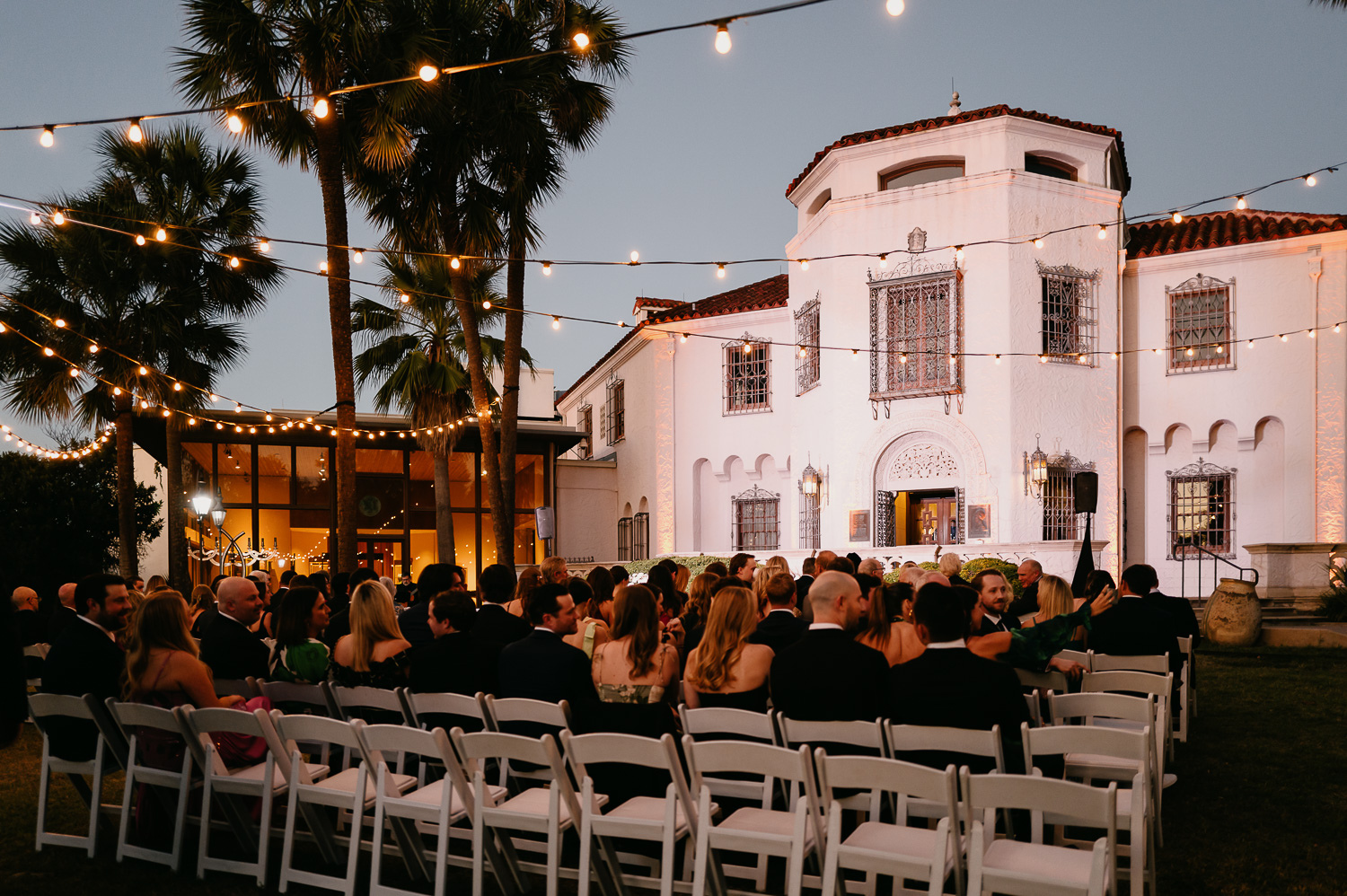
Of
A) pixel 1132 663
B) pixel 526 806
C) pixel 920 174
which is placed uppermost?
pixel 920 174

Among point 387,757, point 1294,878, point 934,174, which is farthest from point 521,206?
point 1294,878

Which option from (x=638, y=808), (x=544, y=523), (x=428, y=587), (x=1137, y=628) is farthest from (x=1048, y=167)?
(x=638, y=808)

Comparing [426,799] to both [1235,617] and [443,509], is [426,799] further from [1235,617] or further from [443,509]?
[443,509]

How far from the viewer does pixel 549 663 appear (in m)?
4.91

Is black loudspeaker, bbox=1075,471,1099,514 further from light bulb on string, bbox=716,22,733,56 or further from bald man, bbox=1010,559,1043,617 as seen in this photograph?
light bulb on string, bbox=716,22,733,56

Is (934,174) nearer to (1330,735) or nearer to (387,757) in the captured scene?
(1330,735)

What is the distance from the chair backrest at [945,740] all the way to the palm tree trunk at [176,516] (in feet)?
52.0

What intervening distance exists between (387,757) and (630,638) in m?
1.92

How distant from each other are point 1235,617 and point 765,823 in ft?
42.4

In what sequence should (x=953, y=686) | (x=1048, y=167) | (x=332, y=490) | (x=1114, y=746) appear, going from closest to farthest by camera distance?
1. (x=1114, y=746)
2. (x=953, y=686)
3. (x=1048, y=167)
4. (x=332, y=490)

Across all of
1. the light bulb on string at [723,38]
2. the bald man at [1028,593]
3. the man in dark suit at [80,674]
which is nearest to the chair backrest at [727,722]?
the man in dark suit at [80,674]

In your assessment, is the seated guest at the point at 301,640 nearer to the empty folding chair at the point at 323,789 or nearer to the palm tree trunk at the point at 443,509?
the empty folding chair at the point at 323,789

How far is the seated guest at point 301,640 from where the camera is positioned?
231 inches

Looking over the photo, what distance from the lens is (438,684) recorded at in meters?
5.39
